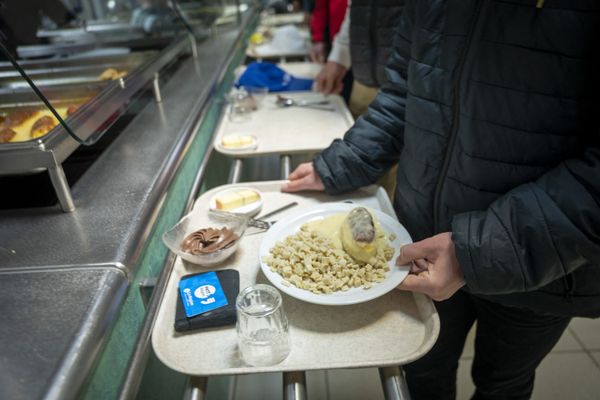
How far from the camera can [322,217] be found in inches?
41.6

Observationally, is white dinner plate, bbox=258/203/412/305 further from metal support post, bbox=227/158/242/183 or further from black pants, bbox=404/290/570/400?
metal support post, bbox=227/158/242/183

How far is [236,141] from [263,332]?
984 mm

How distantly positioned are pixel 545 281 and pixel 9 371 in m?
0.87

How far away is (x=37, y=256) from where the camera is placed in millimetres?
801

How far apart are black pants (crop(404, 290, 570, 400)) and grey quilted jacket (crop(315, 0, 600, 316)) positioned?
127 millimetres

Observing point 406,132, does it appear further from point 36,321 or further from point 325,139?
point 36,321

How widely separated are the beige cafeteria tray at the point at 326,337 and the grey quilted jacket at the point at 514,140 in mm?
138

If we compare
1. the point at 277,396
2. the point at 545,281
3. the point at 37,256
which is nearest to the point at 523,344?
the point at 545,281

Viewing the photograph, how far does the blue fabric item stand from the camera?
2.21 m

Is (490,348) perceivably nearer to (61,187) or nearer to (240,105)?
(61,187)

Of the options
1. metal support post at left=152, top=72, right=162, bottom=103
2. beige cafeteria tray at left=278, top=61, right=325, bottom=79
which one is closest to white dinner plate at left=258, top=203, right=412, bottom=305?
metal support post at left=152, top=72, right=162, bottom=103

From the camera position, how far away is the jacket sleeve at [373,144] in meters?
1.11

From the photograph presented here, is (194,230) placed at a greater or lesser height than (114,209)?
lesser

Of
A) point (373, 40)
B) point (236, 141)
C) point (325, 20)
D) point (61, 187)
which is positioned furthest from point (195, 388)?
point (325, 20)
